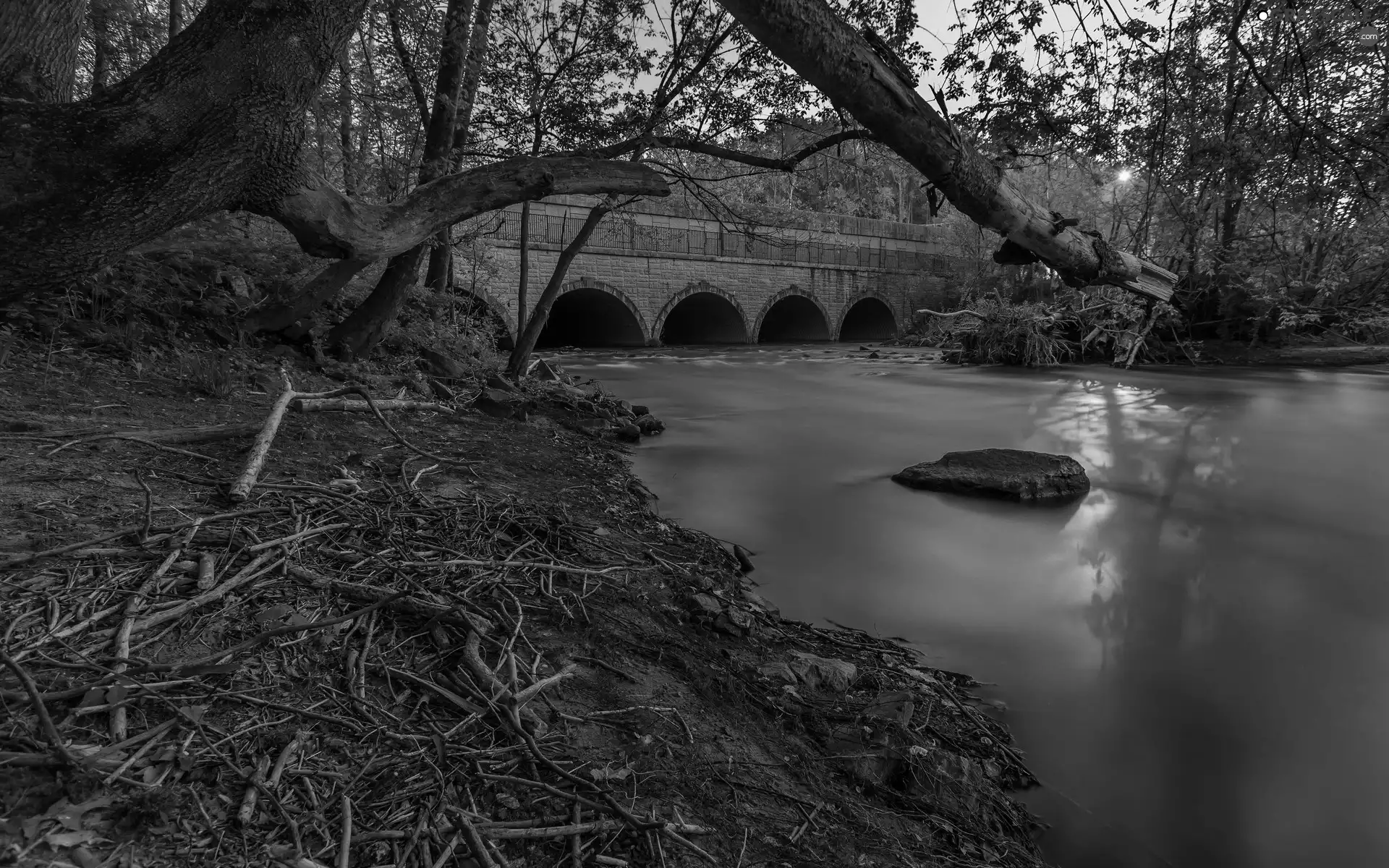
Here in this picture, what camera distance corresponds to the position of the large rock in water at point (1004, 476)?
596 cm

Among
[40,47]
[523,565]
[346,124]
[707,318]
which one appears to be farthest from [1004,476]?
[707,318]

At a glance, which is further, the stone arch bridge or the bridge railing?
the stone arch bridge

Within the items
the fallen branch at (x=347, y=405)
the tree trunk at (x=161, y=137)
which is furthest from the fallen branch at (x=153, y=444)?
the fallen branch at (x=347, y=405)

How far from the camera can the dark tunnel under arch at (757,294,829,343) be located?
2956cm

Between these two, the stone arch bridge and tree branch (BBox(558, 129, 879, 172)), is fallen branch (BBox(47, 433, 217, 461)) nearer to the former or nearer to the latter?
tree branch (BBox(558, 129, 879, 172))

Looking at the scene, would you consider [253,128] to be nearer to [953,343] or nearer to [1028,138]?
[1028,138]

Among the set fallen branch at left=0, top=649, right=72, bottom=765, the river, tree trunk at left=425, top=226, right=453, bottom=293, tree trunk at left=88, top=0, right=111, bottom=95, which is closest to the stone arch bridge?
tree trunk at left=425, top=226, right=453, bottom=293

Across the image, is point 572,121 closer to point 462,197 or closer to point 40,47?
point 462,197

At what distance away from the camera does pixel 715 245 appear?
2456cm

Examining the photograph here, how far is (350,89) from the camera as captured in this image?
7.78 meters

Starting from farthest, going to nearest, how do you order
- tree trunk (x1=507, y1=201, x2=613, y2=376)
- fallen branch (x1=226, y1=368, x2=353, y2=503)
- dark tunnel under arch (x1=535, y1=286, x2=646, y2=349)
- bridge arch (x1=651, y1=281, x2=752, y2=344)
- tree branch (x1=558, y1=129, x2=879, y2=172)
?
1. bridge arch (x1=651, y1=281, x2=752, y2=344)
2. dark tunnel under arch (x1=535, y1=286, x2=646, y2=349)
3. tree trunk (x1=507, y1=201, x2=613, y2=376)
4. tree branch (x1=558, y1=129, x2=879, y2=172)
5. fallen branch (x1=226, y1=368, x2=353, y2=503)

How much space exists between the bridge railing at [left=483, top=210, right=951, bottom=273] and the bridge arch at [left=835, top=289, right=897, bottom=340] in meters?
1.64

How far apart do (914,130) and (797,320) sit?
1096 inches

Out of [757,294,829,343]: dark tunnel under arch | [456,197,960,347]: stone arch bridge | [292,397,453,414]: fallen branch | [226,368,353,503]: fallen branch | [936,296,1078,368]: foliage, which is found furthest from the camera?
[757,294,829,343]: dark tunnel under arch
